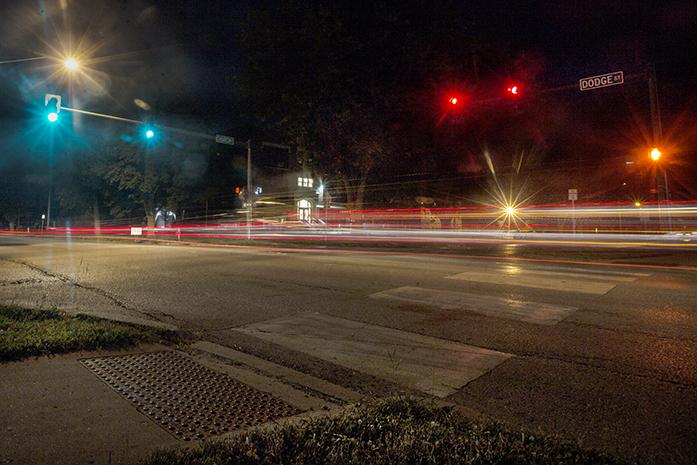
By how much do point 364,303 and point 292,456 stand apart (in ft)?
16.6

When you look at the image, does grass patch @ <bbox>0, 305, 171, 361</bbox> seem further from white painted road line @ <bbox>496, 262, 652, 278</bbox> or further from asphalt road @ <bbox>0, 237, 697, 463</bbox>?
white painted road line @ <bbox>496, 262, 652, 278</bbox>

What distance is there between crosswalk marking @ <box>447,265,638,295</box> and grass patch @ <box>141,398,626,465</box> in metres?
6.19

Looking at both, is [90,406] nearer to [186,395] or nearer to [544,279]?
[186,395]

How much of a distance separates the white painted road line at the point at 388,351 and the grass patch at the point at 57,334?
140 centimetres

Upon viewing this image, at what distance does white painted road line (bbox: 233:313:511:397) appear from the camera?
4461mm

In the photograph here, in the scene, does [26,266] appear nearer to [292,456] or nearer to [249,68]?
[292,456]

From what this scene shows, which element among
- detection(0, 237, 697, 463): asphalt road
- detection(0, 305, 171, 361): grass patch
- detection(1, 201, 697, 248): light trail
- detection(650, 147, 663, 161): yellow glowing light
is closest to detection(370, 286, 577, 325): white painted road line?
detection(0, 237, 697, 463): asphalt road

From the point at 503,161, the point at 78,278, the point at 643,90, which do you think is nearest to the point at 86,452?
the point at 78,278

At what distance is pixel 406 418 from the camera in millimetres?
3273

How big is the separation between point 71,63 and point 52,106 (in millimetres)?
1471

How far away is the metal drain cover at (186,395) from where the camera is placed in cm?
336

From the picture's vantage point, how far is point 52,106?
1471 centimetres

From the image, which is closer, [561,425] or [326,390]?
[561,425]

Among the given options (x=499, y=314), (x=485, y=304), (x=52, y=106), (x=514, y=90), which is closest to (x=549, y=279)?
(x=485, y=304)
